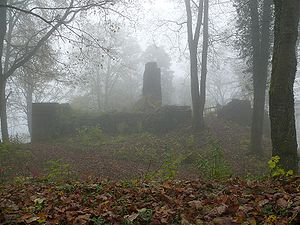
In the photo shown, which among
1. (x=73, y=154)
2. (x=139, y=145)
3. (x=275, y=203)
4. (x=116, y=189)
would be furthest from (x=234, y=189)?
(x=139, y=145)

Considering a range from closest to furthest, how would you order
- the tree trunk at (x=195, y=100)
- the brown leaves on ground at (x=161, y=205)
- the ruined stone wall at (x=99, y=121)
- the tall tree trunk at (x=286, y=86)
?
the brown leaves on ground at (x=161, y=205), the tall tree trunk at (x=286, y=86), the tree trunk at (x=195, y=100), the ruined stone wall at (x=99, y=121)

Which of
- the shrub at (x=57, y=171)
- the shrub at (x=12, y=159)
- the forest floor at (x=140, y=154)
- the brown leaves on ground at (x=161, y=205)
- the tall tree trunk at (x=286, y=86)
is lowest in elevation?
the forest floor at (x=140, y=154)

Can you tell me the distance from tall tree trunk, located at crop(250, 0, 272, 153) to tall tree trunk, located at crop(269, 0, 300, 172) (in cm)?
916

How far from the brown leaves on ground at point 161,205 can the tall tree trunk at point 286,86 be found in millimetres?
1630

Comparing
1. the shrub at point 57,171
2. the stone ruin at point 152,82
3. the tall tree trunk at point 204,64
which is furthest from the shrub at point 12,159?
the stone ruin at point 152,82

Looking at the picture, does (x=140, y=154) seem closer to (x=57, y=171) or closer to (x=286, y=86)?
(x=57, y=171)

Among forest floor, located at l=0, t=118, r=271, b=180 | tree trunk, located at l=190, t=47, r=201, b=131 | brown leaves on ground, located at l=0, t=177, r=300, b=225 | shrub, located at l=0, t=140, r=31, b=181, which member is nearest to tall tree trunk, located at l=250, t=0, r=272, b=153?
forest floor, located at l=0, t=118, r=271, b=180

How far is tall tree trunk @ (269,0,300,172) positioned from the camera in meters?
6.77

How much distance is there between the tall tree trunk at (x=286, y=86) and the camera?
6766 mm

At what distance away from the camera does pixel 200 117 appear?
2000 centimetres

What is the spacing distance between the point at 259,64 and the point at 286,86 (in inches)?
380

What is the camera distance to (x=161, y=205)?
13.6ft

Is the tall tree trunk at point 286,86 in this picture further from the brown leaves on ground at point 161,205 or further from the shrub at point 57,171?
the shrub at point 57,171

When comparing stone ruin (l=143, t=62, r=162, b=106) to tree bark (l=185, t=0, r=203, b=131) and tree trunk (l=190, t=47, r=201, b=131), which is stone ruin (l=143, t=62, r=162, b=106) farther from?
tree trunk (l=190, t=47, r=201, b=131)
